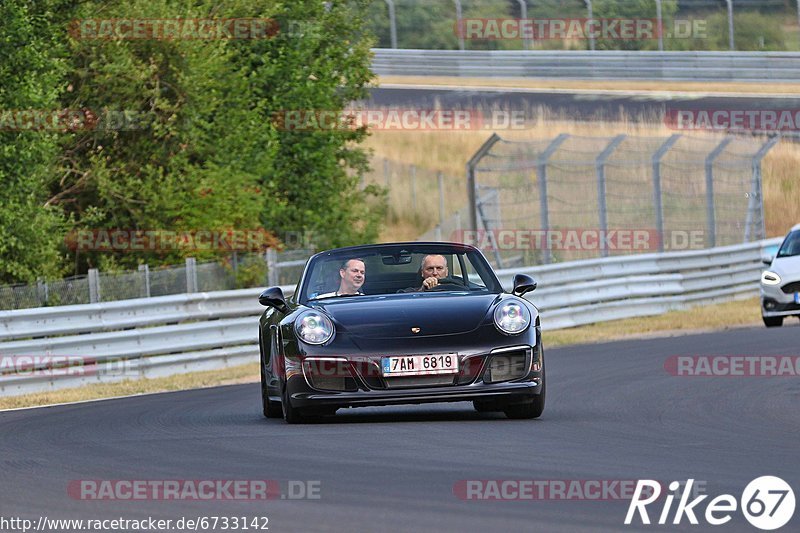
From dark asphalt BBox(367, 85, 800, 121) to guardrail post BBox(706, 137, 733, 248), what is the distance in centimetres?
1583

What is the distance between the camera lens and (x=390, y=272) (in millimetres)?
11969

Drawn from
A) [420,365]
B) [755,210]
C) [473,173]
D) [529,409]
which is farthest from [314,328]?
[755,210]

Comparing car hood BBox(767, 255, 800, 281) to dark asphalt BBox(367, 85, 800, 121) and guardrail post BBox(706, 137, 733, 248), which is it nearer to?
guardrail post BBox(706, 137, 733, 248)

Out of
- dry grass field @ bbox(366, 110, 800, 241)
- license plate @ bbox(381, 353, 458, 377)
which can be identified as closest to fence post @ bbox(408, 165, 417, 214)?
dry grass field @ bbox(366, 110, 800, 241)

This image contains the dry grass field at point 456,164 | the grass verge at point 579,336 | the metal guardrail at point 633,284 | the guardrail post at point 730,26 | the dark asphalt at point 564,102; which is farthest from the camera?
the dark asphalt at point 564,102

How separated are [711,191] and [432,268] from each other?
1805 centimetres

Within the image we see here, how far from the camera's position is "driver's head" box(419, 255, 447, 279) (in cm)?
1173

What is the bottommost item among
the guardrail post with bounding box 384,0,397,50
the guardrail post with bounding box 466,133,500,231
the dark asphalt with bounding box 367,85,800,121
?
the guardrail post with bounding box 466,133,500,231

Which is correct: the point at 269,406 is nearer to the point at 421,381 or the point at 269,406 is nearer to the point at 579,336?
the point at 421,381

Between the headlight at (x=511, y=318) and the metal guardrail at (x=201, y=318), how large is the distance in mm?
7567

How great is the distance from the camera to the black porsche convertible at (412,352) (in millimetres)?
10570

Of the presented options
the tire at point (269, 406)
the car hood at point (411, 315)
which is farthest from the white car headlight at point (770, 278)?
the car hood at point (411, 315)

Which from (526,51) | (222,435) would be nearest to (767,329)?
(222,435)

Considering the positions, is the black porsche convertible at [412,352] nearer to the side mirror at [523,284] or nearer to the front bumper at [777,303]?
the side mirror at [523,284]
